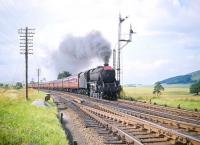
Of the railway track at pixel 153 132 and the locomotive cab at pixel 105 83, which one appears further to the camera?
the locomotive cab at pixel 105 83

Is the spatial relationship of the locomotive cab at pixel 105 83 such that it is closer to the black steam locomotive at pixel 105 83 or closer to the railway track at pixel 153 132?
the black steam locomotive at pixel 105 83

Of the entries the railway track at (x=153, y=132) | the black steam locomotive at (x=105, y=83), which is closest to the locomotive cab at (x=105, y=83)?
the black steam locomotive at (x=105, y=83)

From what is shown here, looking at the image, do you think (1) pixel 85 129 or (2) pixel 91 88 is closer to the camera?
(1) pixel 85 129

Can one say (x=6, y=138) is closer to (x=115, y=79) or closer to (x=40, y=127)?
(x=40, y=127)

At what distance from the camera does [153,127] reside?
48.5 feet

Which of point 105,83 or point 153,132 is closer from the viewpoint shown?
point 153,132

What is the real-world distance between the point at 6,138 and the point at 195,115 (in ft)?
42.1

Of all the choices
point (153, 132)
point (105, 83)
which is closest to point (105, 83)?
point (105, 83)

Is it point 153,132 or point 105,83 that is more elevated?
point 105,83

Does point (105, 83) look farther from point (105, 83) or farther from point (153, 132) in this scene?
point (153, 132)

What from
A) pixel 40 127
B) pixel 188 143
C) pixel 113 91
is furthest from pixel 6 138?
pixel 113 91

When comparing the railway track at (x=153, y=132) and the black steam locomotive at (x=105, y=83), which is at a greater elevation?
the black steam locomotive at (x=105, y=83)

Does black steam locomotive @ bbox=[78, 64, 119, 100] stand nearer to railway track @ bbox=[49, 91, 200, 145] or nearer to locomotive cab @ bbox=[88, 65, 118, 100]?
locomotive cab @ bbox=[88, 65, 118, 100]

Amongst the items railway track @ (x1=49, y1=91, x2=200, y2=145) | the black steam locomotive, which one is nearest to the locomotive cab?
the black steam locomotive
